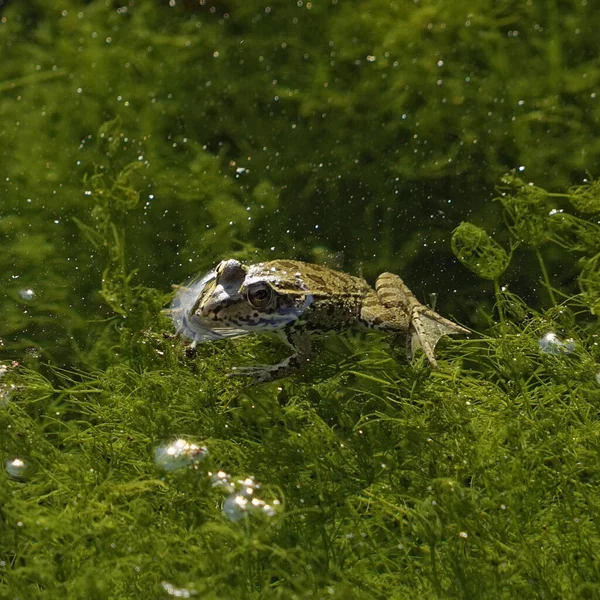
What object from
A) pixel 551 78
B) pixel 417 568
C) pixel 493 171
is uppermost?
pixel 551 78

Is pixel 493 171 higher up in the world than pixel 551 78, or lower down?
lower down

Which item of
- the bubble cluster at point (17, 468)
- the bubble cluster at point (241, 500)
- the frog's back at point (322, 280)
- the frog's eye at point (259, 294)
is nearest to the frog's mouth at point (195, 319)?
the frog's eye at point (259, 294)

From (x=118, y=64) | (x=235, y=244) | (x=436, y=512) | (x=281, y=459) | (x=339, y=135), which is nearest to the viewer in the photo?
(x=436, y=512)

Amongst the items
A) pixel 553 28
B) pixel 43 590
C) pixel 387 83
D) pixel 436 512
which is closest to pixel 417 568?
pixel 436 512

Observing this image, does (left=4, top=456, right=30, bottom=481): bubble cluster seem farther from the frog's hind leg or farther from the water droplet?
the frog's hind leg

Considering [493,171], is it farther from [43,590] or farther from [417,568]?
[43,590]

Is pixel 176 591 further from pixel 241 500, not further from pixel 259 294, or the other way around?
pixel 259 294
